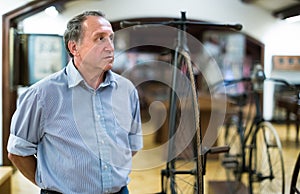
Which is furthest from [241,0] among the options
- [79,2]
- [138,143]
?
[138,143]

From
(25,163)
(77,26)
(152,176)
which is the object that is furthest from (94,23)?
(152,176)

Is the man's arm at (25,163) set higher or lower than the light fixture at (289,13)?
lower

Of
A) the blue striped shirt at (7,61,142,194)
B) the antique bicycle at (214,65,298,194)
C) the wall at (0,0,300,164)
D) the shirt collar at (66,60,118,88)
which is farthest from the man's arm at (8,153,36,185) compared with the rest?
the wall at (0,0,300,164)

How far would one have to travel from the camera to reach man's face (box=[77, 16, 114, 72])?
4.52 ft

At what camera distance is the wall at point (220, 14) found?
5387 mm

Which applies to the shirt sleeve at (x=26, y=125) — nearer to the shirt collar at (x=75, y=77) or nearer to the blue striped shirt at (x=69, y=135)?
the blue striped shirt at (x=69, y=135)

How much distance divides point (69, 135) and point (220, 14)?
4.90 m

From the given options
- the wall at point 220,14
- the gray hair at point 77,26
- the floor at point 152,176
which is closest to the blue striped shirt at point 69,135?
the gray hair at point 77,26

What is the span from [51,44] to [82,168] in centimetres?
322

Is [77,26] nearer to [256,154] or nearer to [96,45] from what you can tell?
[96,45]

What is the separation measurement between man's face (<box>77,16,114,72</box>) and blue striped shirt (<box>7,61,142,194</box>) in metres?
0.08

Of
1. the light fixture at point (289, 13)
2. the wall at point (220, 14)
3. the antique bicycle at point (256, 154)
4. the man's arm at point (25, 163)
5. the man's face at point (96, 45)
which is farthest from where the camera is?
the wall at point (220, 14)

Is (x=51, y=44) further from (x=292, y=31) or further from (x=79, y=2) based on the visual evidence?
(x=292, y=31)

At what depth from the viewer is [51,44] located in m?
4.39
